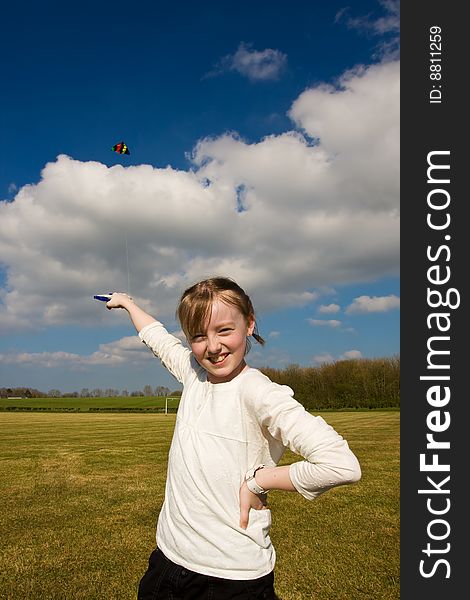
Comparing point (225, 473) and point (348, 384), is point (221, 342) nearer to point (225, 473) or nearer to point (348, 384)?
point (225, 473)

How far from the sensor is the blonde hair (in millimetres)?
2266

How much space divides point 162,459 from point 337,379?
2425 inches

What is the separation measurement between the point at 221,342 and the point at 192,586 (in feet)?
3.58

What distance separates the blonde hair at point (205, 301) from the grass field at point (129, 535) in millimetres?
4205

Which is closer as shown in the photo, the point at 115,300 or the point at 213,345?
the point at 213,345

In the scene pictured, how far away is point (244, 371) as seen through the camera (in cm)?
232

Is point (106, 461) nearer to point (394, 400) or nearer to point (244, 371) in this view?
point (244, 371)

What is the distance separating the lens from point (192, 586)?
218 centimetres

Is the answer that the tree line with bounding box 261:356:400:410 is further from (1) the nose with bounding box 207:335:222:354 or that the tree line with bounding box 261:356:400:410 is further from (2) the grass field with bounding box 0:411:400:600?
(1) the nose with bounding box 207:335:222:354

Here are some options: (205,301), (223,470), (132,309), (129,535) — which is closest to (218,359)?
(205,301)

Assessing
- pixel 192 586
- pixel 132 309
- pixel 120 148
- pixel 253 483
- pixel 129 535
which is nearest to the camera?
pixel 253 483

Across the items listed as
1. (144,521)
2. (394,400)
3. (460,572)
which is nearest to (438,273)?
(460,572)

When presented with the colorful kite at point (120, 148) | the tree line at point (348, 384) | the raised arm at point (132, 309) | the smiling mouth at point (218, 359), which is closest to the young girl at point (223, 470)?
the smiling mouth at point (218, 359)

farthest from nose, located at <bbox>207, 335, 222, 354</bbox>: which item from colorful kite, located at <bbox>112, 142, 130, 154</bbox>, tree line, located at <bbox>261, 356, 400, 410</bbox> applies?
tree line, located at <bbox>261, 356, 400, 410</bbox>
